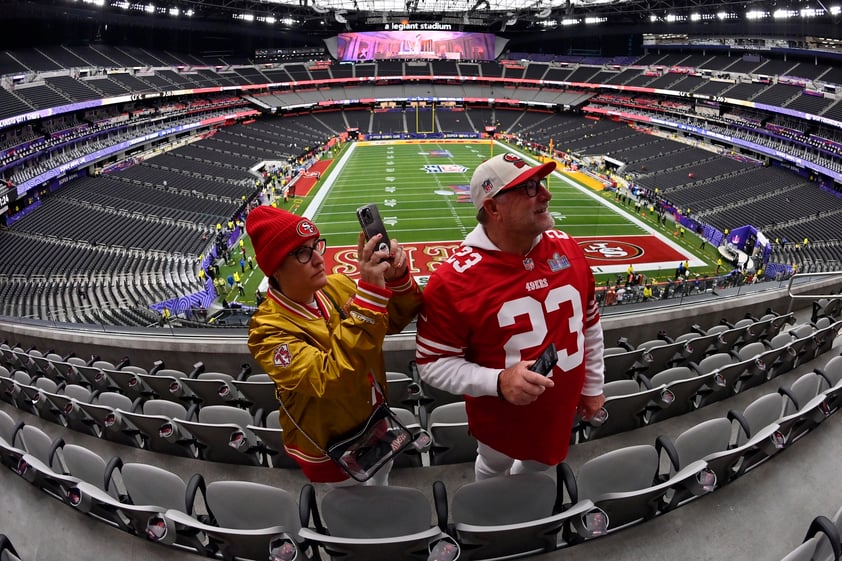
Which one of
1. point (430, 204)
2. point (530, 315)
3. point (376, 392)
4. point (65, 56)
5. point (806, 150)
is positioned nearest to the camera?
point (530, 315)

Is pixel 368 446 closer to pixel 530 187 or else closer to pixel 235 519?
pixel 235 519

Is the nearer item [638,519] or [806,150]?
[638,519]

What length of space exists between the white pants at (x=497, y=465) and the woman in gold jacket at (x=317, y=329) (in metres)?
0.80

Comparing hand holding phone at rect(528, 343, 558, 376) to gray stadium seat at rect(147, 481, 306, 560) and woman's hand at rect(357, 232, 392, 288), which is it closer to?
woman's hand at rect(357, 232, 392, 288)

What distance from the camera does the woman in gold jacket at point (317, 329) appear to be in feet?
6.81

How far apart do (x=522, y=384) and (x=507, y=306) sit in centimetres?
39

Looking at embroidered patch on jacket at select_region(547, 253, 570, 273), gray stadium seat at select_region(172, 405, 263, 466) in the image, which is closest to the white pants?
embroidered patch on jacket at select_region(547, 253, 570, 273)

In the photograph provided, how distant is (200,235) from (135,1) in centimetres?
3790

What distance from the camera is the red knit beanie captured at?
228cm

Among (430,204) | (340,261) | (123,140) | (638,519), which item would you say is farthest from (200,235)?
(638,519)

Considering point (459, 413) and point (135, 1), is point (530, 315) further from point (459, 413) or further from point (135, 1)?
point (135, 1)

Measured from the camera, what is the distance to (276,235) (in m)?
2.29

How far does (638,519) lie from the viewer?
10.2 feet

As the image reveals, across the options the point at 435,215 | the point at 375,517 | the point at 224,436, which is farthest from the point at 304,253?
the point at 435,215
